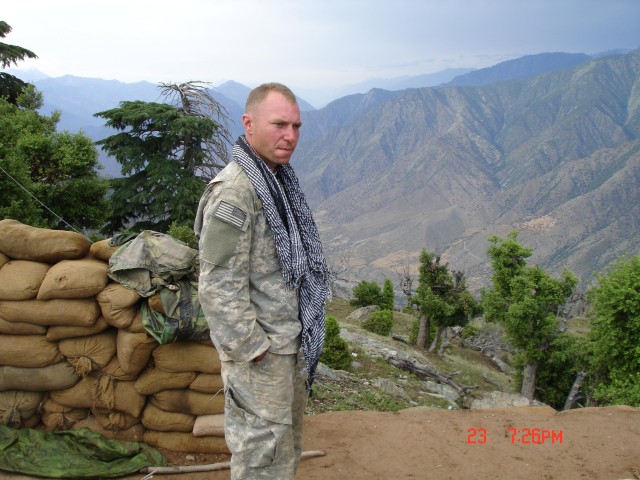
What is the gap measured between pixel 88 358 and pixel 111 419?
0.73 metres

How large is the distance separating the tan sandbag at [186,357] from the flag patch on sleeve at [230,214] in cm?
265

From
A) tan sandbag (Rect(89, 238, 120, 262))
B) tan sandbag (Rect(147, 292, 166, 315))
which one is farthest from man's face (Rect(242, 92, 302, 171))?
tan sandbag (Rect(89, 238, 120, 262))

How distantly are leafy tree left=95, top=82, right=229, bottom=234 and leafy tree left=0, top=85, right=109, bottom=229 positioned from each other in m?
3.44

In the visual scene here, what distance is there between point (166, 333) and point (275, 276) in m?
2.12

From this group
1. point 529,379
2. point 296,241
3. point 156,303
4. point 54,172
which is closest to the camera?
point 296,241

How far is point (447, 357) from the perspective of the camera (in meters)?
25.4

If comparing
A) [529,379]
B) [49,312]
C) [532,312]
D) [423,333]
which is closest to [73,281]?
[49,312]

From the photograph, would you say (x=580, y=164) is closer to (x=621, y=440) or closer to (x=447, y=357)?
(x=447, y=357)

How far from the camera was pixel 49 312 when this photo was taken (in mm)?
4672

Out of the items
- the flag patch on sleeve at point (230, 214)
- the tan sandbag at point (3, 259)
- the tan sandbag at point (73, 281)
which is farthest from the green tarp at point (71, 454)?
the flag patch on sleeve at point (230, 214)

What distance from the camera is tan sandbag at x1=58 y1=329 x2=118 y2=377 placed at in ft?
15.9

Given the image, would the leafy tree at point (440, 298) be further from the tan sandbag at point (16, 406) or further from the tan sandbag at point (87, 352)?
the tan sandbag at point (16, 406)
